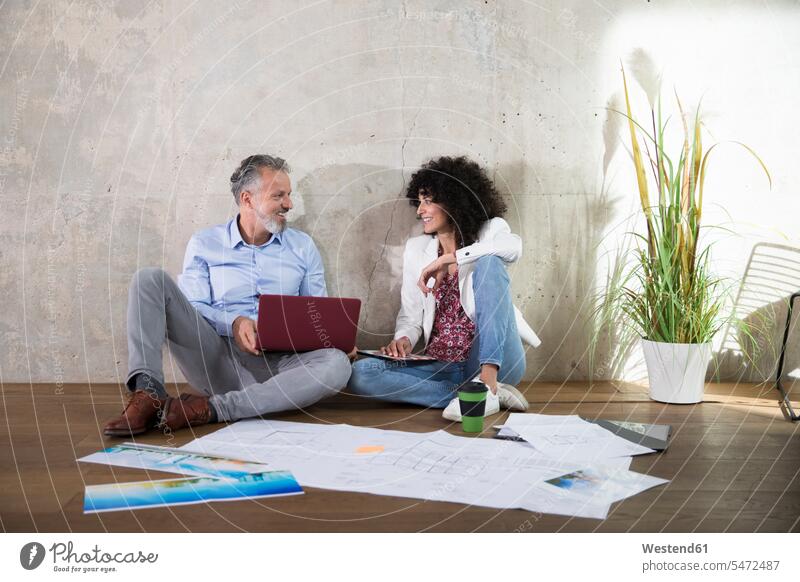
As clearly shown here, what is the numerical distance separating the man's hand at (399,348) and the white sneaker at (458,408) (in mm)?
271

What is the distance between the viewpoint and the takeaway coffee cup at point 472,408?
2141mm

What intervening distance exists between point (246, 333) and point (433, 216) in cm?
84

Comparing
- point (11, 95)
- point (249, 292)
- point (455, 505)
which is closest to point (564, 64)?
point (249, 292)

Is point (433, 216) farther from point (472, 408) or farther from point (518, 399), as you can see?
point (472, 408)

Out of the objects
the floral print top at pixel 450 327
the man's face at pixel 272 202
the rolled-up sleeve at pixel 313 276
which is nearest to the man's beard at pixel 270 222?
the man's face at pixel 272 202

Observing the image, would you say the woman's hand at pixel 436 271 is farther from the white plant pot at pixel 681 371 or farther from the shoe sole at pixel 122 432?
the shoe sole at pixel 122 432

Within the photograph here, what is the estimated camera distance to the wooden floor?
4.87ft

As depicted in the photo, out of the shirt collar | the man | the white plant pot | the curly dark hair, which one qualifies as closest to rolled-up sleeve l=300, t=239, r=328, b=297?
the man

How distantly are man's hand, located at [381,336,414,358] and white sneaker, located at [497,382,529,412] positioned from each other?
35 centimetres

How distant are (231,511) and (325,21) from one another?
201cm

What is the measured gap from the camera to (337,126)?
292 centimetres

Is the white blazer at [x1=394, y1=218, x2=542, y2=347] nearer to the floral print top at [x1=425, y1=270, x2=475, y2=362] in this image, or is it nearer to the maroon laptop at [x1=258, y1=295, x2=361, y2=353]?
the floral print top at [x1=425, y1=270, x2=475, y2=362]

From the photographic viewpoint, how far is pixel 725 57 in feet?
9.61

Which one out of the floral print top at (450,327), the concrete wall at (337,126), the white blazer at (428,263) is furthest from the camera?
the concrete wall at (337,126)
